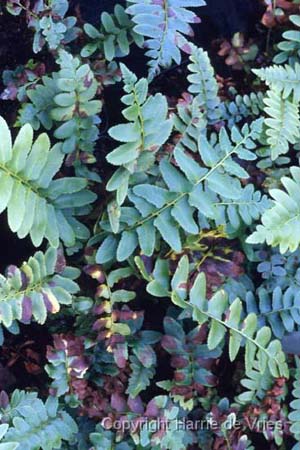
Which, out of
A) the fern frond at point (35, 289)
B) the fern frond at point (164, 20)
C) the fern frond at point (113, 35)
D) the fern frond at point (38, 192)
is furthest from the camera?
the fern frond at point (113, 35)

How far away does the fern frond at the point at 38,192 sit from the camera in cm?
128

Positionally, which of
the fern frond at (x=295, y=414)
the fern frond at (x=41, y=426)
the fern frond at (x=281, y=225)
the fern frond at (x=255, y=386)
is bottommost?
the fern frond at (x=295, y=414)

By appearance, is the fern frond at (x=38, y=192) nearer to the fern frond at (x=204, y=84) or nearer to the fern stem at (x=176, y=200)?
the fern stem at (x=176, y=200)

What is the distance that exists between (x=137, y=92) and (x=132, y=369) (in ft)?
2.15

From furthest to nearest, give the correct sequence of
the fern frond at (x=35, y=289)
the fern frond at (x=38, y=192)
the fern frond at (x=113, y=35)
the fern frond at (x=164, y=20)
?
the fern frond at (x=113, y=35) → the fern frond at (x=164, y=20) → the fern frond at (x=35, y=289) → the fern frond at (x=38, y=192)

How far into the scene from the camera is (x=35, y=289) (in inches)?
57.5

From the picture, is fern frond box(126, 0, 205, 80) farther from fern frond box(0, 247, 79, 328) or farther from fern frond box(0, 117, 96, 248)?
fern frond box(0, 247, 79, 328)

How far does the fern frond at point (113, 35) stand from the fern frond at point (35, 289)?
536 mm

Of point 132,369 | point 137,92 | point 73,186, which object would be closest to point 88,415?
point 132,369

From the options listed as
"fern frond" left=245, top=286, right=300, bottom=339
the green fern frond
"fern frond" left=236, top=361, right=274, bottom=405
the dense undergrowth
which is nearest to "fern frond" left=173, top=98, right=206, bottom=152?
the dense undergrowth

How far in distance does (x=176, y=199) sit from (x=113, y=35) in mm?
490

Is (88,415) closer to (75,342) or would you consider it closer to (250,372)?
(75,342)

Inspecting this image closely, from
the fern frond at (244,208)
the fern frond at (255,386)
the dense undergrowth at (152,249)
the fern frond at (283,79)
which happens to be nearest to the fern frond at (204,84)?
the dense undergrowth at (152,249)

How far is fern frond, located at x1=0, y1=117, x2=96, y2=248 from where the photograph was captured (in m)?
1.28
